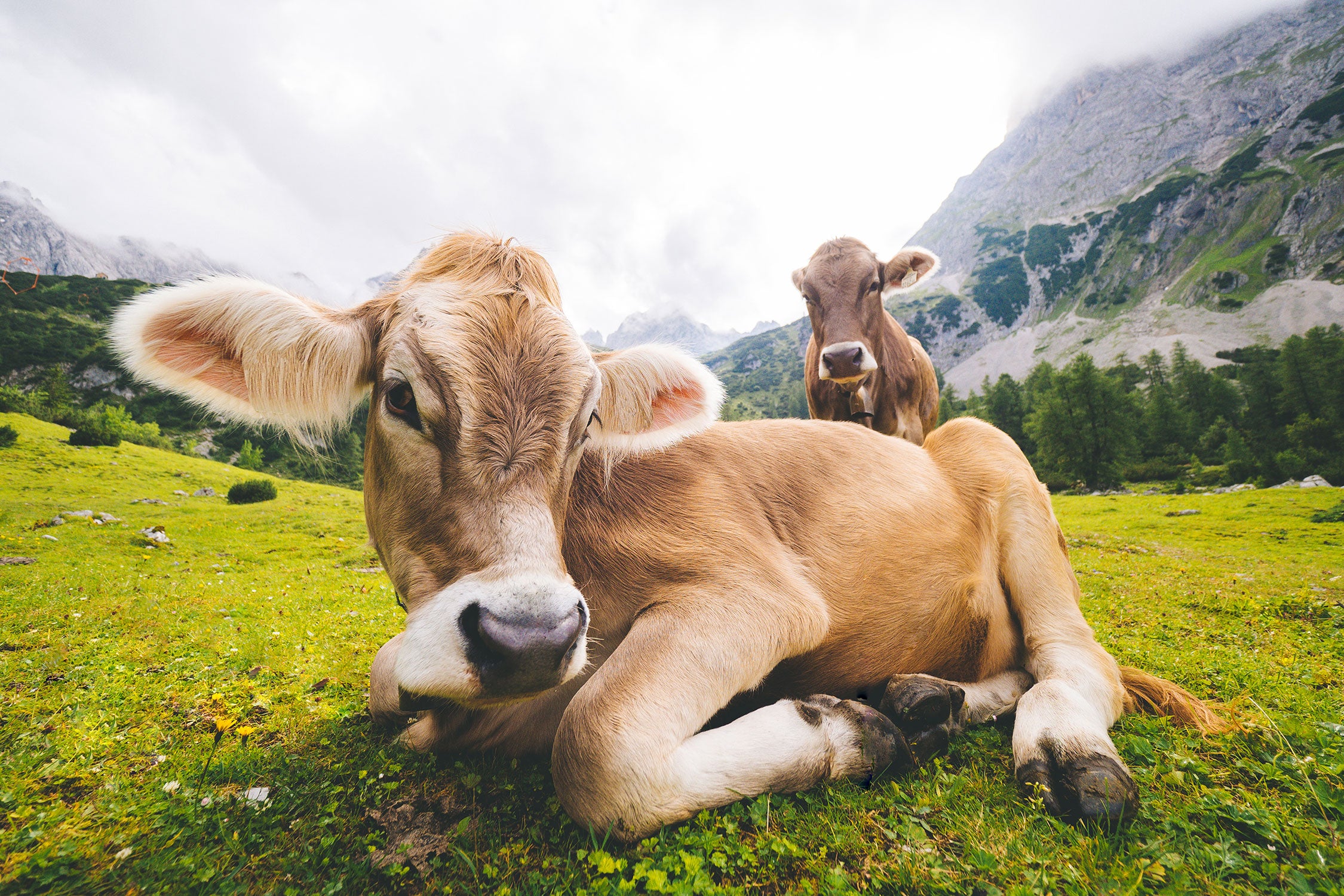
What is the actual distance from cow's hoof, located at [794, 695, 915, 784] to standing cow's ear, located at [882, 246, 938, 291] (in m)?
6.81

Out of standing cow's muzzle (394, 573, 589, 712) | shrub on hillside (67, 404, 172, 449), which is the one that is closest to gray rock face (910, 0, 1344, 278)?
shrub on hillside (67, 404, 172, 449)

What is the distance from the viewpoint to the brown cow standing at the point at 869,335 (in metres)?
7.25

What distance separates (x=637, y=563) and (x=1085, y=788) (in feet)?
6.97

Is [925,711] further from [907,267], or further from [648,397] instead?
[907,267]

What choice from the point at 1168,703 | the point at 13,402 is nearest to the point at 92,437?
the point at 13,402

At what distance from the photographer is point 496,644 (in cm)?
176

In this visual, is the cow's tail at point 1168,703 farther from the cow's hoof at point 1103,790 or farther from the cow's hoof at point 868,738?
the cow's hoof at point 868,738

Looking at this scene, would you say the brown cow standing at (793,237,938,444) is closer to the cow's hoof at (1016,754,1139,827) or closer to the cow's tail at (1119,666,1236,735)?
the cow's tail at (1119,666,1236,735)

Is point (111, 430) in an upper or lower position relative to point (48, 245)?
lower

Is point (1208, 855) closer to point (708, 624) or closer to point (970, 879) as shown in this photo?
point (970, 879)

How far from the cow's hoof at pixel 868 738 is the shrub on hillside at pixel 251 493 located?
29.4 m

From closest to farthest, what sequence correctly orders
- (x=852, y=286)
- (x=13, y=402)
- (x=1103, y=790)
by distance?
(x=1103, y=790) → (x=852, y=286) → (x=13, y=402)

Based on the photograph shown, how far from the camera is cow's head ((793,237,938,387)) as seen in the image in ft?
23.6

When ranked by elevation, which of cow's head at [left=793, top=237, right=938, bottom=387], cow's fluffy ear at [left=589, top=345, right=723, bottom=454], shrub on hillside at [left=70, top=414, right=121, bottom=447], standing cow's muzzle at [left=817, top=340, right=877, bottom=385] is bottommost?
cow's fluffy ear at [left=589, top=345, right=723, bottom=454]
